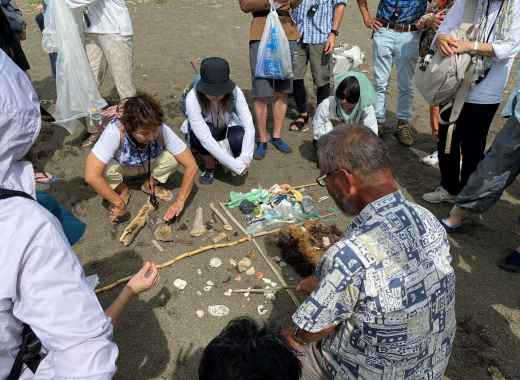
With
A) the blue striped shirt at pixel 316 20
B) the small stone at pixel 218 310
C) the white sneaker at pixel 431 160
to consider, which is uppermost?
the blue striped shirt at pixel 316 20

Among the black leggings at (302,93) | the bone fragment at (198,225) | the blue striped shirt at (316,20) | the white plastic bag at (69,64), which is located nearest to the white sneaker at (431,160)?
the black leggings at (302,93)

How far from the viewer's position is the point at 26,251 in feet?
3.73

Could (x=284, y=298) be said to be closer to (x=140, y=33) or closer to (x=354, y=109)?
(x=354, y=109)

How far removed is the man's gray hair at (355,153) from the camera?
1.59 meters

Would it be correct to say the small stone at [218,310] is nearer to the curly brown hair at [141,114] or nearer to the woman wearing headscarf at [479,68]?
the curly brown hair at [141,114]

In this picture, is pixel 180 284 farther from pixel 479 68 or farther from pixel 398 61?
pixel 398 61

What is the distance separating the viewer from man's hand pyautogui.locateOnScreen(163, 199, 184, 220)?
3.78 metres

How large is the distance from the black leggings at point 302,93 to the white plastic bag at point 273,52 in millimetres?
778

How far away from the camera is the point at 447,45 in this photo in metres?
3.33

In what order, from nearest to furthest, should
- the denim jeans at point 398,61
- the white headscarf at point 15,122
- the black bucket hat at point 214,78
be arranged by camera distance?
the white headscarf at point 15,122 → the black bucket hat at point 214,78 → the denim jeans at point 398,61

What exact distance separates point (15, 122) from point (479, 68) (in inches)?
133

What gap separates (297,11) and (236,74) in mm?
2503

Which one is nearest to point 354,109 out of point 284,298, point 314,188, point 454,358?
point 314,188

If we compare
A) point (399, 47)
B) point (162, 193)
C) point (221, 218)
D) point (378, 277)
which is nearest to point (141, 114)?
point (162, 193)
